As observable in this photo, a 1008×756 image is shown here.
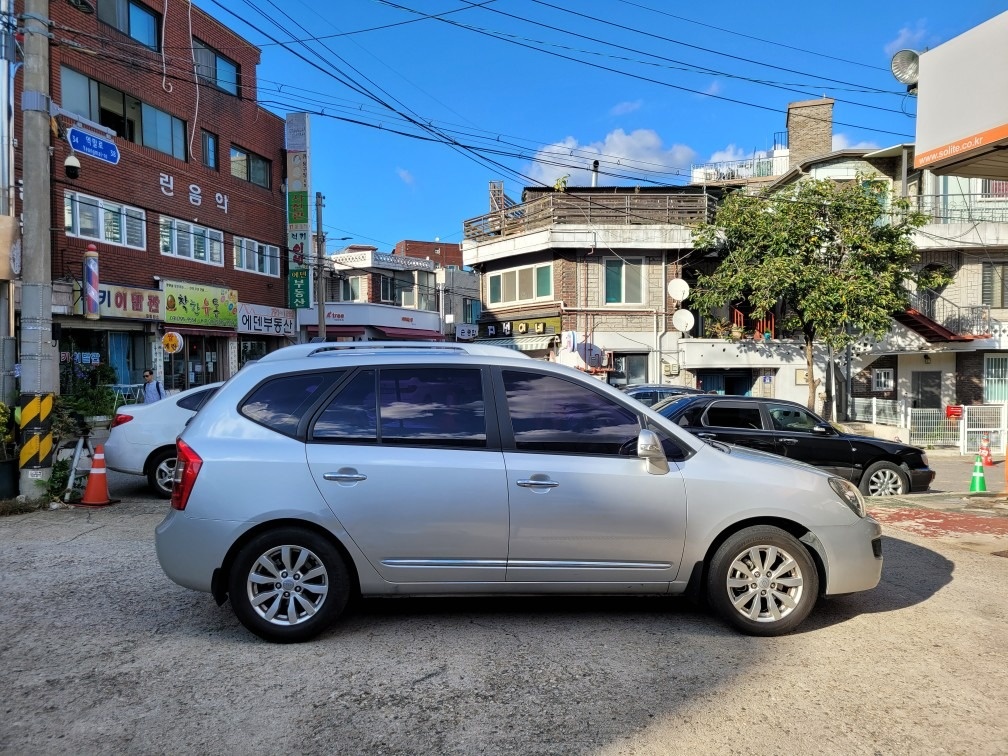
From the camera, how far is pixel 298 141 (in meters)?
28.1

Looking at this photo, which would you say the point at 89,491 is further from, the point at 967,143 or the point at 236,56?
the point at 236,56

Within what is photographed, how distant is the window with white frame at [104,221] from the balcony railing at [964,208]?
25206 millimetres

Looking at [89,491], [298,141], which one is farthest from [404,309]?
[89,491]

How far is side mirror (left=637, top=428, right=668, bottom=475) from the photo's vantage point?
13.8 ft

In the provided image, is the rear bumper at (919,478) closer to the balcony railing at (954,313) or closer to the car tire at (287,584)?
the car tire at (287,584)

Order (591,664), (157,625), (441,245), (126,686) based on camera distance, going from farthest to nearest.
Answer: (441,245) < (157,625) < (591,664) < (126,686)

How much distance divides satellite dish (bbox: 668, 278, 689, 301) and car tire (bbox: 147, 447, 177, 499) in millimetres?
18903

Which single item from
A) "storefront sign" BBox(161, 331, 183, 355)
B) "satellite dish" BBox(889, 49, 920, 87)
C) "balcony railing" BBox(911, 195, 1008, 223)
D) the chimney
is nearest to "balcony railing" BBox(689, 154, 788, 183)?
the chimney

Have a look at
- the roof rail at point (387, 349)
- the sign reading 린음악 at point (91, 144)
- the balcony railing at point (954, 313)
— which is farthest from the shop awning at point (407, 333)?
the roof rail at point (387, 349)

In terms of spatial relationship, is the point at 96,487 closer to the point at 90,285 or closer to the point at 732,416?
the point at 732,416

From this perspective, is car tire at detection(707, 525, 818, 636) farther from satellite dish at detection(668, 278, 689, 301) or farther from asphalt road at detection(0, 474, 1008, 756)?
satellite dish at detection(668, 278, 689, 301)

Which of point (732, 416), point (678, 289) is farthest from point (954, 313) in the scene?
point (732, 416)

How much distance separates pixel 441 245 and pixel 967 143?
53.3 metres

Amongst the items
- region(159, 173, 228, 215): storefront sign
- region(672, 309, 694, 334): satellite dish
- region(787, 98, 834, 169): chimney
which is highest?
region(787, 98, 834, 169): chimney
